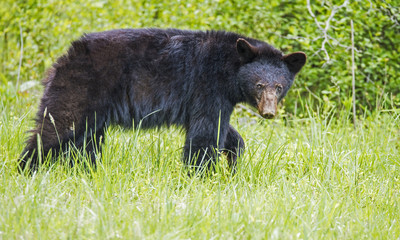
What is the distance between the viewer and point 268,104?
162 inches

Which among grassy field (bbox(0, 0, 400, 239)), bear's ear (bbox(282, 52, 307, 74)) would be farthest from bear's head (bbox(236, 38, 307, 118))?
grassy field (bbox(0, 0, 400, 239))

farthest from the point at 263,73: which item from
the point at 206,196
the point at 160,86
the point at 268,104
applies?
the point at 206,196

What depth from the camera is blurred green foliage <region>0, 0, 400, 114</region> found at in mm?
6547

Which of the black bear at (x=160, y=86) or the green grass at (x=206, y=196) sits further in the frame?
the black bear at (x=160, y=86)

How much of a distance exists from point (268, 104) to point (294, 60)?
58cm

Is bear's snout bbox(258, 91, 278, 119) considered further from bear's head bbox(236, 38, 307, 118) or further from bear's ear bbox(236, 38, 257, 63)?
bear's ear bbox(236, 38, 257, 63)

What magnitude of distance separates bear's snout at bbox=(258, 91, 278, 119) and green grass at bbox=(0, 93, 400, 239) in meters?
0.34

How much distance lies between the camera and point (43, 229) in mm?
2621

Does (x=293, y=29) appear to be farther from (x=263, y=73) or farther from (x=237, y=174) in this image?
(x=237, y=174)

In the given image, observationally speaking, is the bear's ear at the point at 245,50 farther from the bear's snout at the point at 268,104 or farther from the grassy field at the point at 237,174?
the grassy field at the point at 237,174

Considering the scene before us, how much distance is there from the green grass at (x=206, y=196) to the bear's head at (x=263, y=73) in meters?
0.46

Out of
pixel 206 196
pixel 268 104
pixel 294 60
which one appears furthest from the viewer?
pixel 294 60

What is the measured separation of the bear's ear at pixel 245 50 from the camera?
13.7ft

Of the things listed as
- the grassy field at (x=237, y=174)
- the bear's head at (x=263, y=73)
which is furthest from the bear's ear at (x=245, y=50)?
the grassy field at (x=237, y=174)
